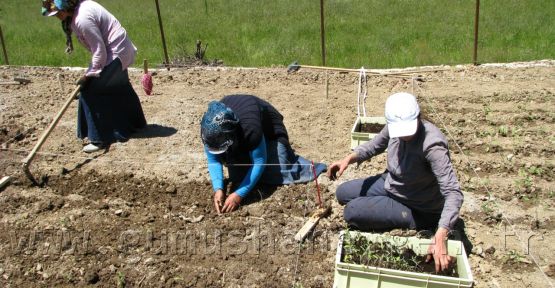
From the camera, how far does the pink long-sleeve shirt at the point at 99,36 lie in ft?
15.6

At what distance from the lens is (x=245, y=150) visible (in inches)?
154

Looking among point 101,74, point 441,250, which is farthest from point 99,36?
point 441,250

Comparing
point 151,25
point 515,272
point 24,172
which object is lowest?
point 515,272

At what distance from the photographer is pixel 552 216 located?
12.4 ft

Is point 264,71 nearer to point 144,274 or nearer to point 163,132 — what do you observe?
point 163,132

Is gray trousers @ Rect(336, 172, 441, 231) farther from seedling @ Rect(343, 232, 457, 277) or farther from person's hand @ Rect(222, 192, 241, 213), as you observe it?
person's hand @ Rect(222, 192, 241, 213)

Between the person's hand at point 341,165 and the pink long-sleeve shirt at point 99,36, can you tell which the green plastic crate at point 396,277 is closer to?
the person's hand at point 341,165

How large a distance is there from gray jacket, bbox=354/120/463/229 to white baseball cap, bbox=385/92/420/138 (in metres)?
0.16

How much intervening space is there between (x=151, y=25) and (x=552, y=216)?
1044 cm

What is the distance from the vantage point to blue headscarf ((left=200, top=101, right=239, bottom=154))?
11.5 ft

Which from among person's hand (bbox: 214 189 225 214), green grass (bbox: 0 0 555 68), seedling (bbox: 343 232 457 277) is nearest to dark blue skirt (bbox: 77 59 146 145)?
person's hand (bbox: 214 189 225 214)

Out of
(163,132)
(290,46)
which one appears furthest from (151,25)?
(163,132)

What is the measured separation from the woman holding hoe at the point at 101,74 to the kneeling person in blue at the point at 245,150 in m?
1.61

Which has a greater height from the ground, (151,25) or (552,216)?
(151,25)
